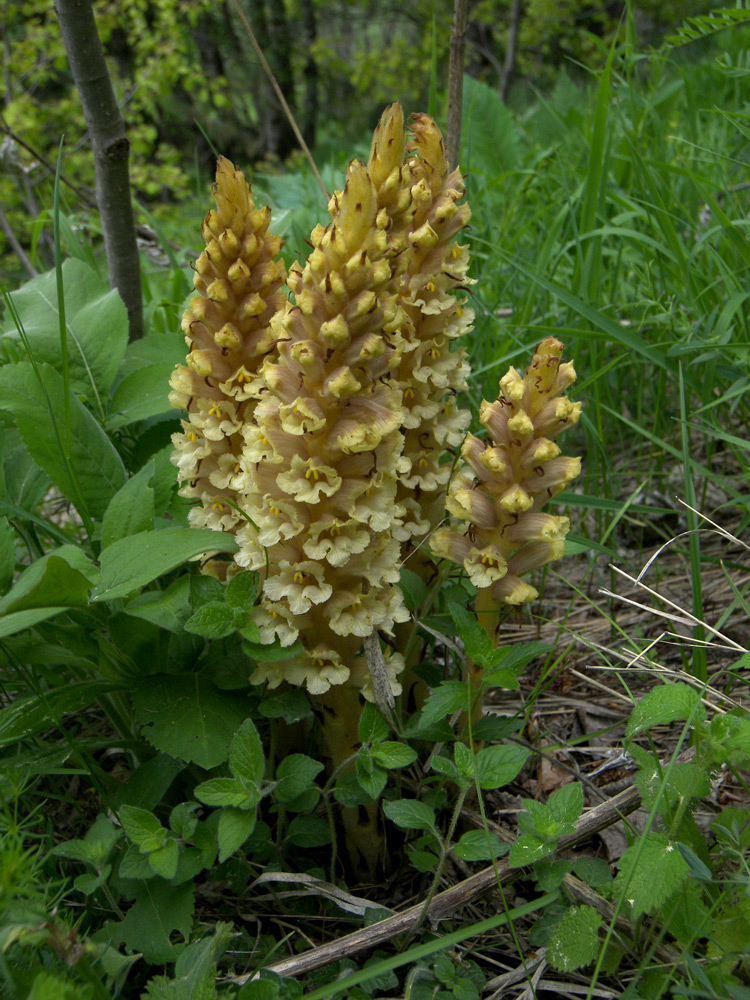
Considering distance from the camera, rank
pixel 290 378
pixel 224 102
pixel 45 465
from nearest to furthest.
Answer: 1. pixel 290 378
2. pixel 45 465
3. pixel 224 102

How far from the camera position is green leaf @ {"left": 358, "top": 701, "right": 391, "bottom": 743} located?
155 cm

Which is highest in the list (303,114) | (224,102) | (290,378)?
(290,378)

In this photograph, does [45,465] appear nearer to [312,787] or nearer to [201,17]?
[312,787]

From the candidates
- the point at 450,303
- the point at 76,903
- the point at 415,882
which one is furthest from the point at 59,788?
the point at 450,303

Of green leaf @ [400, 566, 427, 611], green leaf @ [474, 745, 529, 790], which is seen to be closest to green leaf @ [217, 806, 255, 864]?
green leaf @ [474, 745, 529, 790]

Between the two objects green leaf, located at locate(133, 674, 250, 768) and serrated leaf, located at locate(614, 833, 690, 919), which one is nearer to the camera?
serrated leaf, located at locate(614, 833, 690, 919)

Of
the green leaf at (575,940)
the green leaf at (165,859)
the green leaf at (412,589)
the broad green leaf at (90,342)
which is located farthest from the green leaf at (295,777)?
the broad green leaf at (90,342)

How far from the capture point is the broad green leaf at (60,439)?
1.81 meters

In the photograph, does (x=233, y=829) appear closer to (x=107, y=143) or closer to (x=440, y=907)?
(x=440, y=907)

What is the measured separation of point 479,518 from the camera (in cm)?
160

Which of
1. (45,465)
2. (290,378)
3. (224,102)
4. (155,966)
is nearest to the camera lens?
(290,378)

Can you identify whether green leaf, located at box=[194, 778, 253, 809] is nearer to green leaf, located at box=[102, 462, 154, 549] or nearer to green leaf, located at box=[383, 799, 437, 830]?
green leaf, located at box=[383, 799, 437, 830]

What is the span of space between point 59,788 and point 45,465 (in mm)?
811

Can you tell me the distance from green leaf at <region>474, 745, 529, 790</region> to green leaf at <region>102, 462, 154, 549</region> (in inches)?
33.2
